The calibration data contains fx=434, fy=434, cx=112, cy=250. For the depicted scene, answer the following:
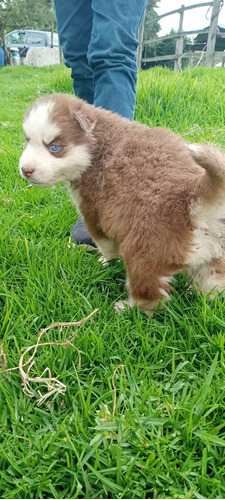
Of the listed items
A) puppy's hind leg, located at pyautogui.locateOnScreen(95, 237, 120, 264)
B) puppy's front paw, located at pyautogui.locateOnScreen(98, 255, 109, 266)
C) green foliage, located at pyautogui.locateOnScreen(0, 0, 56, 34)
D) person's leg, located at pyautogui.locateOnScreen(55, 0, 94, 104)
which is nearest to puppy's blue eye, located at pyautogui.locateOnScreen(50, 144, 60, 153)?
puppy's hind leg, located at pyautogui.locateOnScreen(95, 237, 120, 264)

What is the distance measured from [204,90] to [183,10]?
23.0 ft

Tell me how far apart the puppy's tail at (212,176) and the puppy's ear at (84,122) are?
0.60 meters

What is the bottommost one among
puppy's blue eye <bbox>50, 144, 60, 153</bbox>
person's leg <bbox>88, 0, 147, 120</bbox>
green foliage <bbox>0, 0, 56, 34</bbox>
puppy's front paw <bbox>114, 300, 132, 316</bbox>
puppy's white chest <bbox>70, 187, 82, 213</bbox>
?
puppy's front paw <bbox>114, 300, 132, 316</bbox>

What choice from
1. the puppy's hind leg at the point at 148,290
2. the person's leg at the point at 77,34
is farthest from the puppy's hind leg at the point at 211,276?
the person's leg at the point at 77,34

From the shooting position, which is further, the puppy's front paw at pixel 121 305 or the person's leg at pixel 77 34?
the person's leg at pixel 77 34

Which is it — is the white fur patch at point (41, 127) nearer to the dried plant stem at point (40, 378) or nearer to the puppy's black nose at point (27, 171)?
the puppy's black nose at point (27, 171)

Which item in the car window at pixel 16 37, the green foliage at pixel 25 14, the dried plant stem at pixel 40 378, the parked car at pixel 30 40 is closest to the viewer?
the dried plant stem at pixel 40 378

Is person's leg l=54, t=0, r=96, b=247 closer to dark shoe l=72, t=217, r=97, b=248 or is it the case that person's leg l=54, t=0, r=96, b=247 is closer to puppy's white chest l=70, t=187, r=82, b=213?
dark shoe l=72, t=217, r=97, b=248

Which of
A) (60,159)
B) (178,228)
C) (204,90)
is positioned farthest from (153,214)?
(204,90)

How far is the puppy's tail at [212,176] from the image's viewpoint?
1.30 metres

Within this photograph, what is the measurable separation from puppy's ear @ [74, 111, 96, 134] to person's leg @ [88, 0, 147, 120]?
1.70 feet

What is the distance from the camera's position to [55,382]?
4.34ft

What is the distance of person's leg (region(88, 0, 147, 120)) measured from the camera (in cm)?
220

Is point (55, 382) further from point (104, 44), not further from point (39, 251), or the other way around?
point (104, 44)
